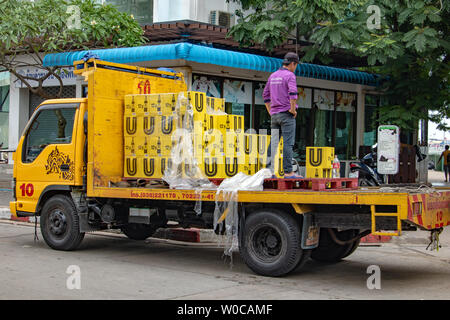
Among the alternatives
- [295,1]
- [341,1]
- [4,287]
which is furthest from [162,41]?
[4,287]

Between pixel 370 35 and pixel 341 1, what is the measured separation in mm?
1239

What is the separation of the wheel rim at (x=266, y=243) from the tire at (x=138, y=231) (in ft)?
11.0

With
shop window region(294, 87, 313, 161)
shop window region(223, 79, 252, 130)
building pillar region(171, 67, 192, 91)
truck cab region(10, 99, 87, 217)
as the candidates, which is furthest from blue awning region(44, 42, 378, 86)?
truck cab region(10, 99, 87, 217)

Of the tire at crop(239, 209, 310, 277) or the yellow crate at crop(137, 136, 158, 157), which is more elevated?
the yellow crate at crop(137, 136, 158, 157)

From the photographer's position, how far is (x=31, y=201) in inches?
413

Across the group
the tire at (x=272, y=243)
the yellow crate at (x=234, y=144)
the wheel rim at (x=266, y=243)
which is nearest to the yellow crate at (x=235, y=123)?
the yellow crate at (x=234, y=144)

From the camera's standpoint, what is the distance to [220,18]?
20219 millimetres

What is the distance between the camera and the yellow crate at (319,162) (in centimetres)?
1110

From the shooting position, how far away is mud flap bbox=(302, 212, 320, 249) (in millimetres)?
7719

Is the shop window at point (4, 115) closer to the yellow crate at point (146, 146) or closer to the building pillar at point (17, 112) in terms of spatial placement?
the building pillar at point (17, 112)

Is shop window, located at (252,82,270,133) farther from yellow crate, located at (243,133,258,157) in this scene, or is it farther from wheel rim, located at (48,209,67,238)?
wheel rim, located at (48,209,67,238)

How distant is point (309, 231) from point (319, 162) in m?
3.85

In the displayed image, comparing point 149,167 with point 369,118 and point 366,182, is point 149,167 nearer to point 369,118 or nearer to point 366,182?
point 366,182

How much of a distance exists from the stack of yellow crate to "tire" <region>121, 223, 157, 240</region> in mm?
1618
